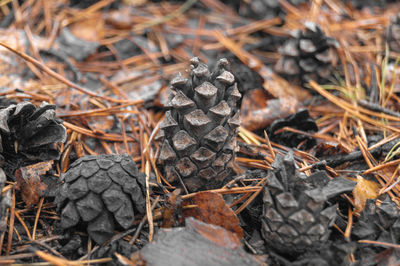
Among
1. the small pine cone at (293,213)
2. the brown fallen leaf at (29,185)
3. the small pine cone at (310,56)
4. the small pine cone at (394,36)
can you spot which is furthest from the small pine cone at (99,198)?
the small pine cone at (394,36)

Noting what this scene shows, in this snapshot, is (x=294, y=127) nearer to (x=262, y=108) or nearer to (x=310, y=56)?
(x=262, y=108)

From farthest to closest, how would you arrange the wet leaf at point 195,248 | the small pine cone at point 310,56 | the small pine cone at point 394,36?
the small pine cone at point 394,36 < the small pine cone at point 310,56 < the wet leaf at point 195,248

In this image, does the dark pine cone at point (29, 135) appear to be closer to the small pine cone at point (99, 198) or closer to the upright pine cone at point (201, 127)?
the small pine cone at point (99, 198)

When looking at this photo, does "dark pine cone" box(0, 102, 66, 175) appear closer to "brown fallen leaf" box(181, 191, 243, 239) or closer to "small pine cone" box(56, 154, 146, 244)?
"small pine cone" box(56, 154, 146, 244)

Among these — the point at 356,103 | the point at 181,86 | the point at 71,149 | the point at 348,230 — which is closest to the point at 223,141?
the point at 181,86

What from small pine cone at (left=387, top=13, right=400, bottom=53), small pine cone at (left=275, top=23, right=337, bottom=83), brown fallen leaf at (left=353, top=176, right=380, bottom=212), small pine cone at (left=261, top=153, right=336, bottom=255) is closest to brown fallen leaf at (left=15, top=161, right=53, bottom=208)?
small pine cone at (left=261, top=153, right=336, bottom=255)

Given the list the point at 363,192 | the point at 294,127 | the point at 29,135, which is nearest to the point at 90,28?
the point at 29,135
